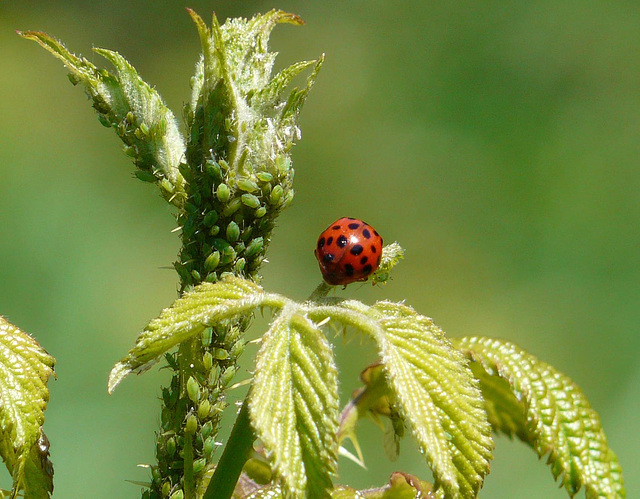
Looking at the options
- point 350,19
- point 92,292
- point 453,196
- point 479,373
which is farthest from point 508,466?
point 350,19

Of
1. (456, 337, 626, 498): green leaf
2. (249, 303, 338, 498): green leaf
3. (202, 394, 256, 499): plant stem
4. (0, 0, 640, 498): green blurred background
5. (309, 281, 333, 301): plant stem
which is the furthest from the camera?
(0, 0, 640, 498): green blurred background

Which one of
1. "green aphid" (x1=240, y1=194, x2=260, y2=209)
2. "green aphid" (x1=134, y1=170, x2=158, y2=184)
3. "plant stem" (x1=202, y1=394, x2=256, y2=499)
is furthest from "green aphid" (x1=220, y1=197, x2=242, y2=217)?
"plant stem" (x1=202, y1=394, x2=256, y2=499)

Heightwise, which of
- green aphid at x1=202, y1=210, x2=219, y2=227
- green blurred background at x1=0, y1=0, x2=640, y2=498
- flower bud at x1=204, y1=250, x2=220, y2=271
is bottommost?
flower bud at x1=204, y1=250, x2=220, y2=271

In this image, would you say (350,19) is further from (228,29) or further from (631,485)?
(228,29)

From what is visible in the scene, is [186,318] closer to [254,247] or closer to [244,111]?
[254,247]

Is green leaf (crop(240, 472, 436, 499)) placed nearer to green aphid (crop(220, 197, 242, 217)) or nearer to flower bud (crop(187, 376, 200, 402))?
flower bud (crop(187, 376, 200, 402))

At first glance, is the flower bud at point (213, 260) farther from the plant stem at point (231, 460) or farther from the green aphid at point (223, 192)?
the plant stem at point (231, 460)
